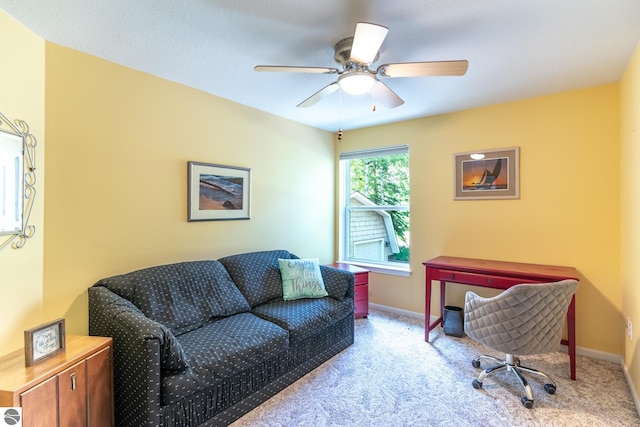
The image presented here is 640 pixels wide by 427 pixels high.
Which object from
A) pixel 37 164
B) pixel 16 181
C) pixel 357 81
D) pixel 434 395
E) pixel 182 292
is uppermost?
pixel 357 81

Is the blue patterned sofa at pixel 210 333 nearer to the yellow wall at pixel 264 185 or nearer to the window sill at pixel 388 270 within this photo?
the yellow wall at pixel 264 185

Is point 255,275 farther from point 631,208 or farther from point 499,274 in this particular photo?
point 631,208

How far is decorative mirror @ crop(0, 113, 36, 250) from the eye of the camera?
171cm

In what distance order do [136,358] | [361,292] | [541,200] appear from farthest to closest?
[361,292] < [541,200] < [136,358]

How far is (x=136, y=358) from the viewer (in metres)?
1.65

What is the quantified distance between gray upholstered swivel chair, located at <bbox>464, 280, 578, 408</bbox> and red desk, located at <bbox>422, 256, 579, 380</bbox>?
1.16 feet

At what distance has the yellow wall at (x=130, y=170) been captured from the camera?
204 cm

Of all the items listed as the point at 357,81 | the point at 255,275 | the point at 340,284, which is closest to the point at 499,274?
the point at 340,284

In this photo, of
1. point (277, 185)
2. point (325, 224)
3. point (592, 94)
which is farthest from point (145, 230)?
point (592, 94)

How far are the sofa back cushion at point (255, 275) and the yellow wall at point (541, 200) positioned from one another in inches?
68.5

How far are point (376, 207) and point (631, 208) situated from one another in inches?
96.1

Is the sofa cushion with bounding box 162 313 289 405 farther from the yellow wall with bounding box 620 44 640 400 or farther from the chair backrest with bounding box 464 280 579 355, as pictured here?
the yellow wall with bounding box 620 44 640 400

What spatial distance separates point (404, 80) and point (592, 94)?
172 cm

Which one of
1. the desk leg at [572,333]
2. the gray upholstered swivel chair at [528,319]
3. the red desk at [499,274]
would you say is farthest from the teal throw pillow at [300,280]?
the desk leg at [572,333]
